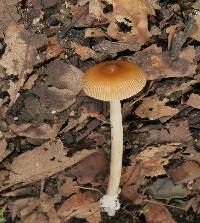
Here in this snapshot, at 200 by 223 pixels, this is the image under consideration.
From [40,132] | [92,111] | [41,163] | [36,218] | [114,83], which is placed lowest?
[36,218]

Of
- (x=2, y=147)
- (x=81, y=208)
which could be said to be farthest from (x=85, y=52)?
(x=81, y=208)

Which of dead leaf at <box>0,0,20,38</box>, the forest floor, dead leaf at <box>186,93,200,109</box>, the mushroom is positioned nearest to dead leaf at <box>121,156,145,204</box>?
the forest floor

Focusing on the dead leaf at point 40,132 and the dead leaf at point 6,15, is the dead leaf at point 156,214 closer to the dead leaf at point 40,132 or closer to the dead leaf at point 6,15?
the dead leaf at point 40,132

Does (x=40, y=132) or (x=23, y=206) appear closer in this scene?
(x=23, y=206)

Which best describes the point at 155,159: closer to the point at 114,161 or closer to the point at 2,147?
the point at 114,161

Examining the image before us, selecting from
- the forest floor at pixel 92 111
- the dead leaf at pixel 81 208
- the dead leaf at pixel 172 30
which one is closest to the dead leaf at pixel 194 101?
the forest floor at pixel 92 111

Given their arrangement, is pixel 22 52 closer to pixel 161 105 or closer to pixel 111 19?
pixel 111 19
